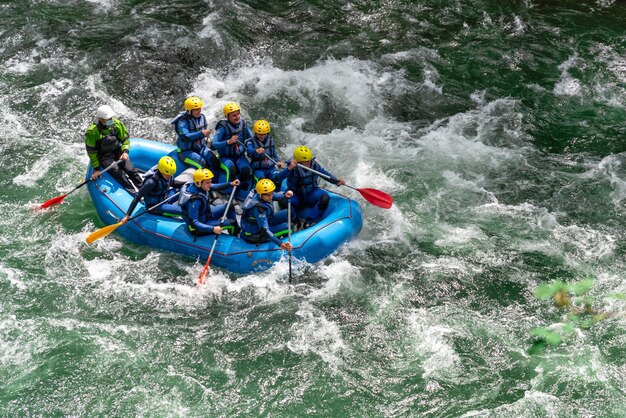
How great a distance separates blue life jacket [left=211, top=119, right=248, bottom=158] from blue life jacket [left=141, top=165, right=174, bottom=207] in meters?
0.88

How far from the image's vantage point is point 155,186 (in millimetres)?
8773

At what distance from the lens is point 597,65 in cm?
1268

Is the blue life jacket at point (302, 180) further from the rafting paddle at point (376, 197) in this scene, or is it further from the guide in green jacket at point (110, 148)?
the guide in green jacket at point (110, 148)

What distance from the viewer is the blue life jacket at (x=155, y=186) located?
8734 millimetres

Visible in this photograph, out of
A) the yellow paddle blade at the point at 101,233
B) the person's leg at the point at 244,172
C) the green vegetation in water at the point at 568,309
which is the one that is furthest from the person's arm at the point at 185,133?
the green vegetation in water at the point at 568,309

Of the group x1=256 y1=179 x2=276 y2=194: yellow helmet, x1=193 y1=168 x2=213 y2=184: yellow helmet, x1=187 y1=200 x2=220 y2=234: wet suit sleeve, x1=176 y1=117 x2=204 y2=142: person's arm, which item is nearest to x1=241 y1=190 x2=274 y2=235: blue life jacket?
x1=256 y1=179 x2=276 y2=194: yellow helmet

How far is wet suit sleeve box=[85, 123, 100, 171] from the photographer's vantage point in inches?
363

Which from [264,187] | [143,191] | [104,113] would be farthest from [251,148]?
[104,113]

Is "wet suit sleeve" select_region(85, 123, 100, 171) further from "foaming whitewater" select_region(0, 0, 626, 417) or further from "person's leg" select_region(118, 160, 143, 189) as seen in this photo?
"foaming whitewater" select_region(0, 0, 626, 417)

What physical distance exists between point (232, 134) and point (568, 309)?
15.9ft

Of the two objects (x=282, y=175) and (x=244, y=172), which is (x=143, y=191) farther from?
(x=282, y=175)

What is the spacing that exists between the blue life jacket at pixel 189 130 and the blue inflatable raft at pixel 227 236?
3.31 feet

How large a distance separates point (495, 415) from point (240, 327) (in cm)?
295

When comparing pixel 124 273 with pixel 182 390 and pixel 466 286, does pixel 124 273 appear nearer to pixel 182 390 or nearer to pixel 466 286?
pixel 182 390
